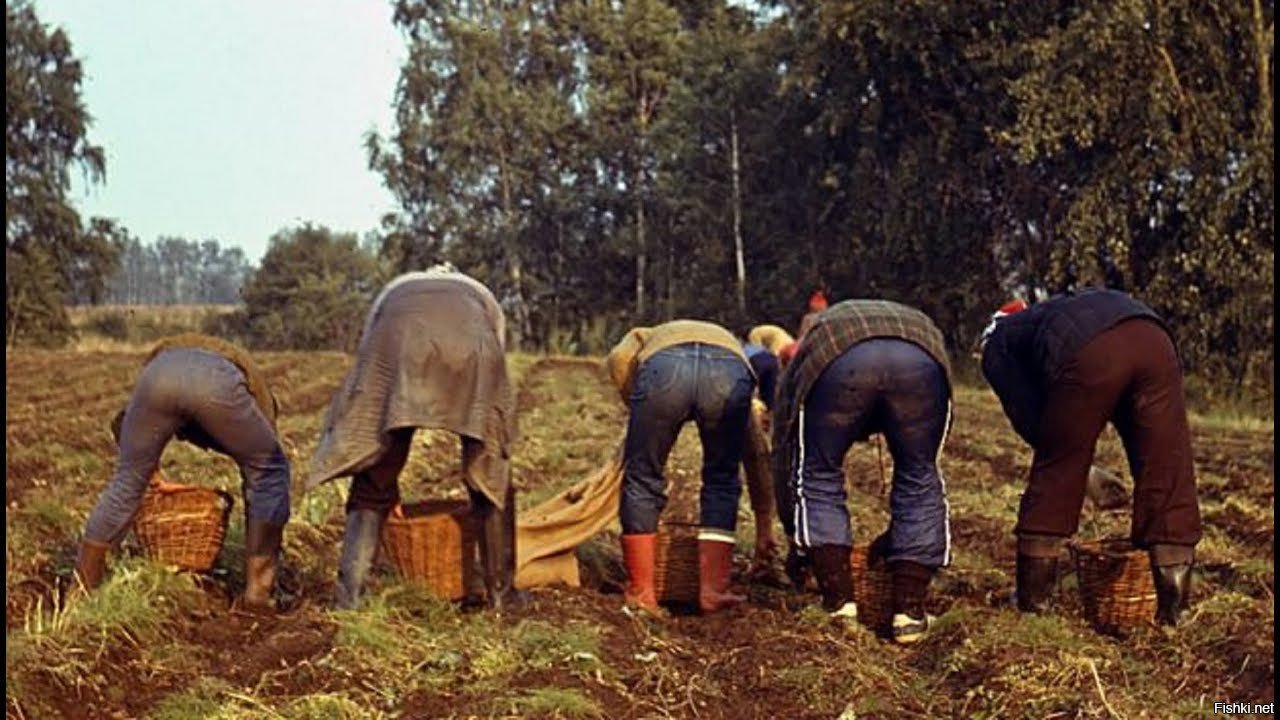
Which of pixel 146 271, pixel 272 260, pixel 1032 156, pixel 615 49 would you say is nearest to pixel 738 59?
pixel 615 49

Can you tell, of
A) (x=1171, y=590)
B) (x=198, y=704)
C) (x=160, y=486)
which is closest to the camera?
(x=198, y=704)

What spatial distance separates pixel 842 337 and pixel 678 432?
914 mm

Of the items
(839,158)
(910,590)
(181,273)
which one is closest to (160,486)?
(910,590)

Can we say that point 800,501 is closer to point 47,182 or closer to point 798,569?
point 798,569

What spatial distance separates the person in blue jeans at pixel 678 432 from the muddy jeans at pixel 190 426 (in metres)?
1.63

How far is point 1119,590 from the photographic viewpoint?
5617 millimetres

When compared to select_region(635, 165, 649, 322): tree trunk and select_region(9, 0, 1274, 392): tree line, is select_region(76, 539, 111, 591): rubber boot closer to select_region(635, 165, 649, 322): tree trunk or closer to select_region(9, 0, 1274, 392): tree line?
select_region(9, 0, 1274, 392): tree line

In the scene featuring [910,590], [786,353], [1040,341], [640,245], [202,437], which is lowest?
[910,590]

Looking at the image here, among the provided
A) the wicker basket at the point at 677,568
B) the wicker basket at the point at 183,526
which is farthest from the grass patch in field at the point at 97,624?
the wicker basket at the point at 677,568

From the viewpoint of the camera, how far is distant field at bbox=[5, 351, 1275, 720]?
4422 millimetres

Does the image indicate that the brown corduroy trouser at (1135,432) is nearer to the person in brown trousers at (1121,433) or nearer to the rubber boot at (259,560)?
the person in brown trousers at (1121,433)

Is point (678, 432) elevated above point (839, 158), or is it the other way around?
point (839, 158)

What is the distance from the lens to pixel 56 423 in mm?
14992

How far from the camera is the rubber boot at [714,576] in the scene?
6.32m
